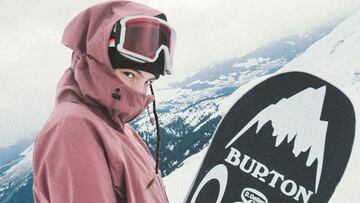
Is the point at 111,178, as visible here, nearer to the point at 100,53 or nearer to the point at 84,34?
the point at 100,53

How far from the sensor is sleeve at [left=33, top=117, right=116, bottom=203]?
Result: 107cm

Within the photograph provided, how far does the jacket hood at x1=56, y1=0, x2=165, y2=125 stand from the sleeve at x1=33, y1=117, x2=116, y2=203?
0.63 feet

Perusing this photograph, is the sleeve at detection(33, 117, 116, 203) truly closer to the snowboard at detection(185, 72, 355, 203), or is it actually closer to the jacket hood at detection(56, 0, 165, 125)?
the jacket hood at detection(56, 0, 165, 125)

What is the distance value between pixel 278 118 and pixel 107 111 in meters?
1.31

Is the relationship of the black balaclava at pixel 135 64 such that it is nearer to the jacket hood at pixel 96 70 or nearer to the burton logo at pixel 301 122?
the jacket hood at pixel 96 70

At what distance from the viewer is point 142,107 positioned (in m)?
1.53

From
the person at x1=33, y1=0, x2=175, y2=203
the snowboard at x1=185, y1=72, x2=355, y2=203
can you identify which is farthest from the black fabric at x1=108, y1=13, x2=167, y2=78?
the snowboard at x1=185, y1=72, x2=355, y2=203

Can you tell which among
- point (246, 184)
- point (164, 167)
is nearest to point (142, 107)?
point (246, 184)

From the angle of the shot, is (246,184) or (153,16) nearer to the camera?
(153,16)

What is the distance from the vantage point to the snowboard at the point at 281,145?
224 centimetres

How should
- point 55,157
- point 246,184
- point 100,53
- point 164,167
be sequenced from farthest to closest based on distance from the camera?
point 164,167
point 246,184
point 100,53
point 55,157

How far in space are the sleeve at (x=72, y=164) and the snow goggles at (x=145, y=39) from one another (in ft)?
1.37

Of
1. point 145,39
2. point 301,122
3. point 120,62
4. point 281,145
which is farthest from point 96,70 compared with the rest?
point 301,122

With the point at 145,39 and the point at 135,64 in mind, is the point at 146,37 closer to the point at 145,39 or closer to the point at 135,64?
the point at 145,39
